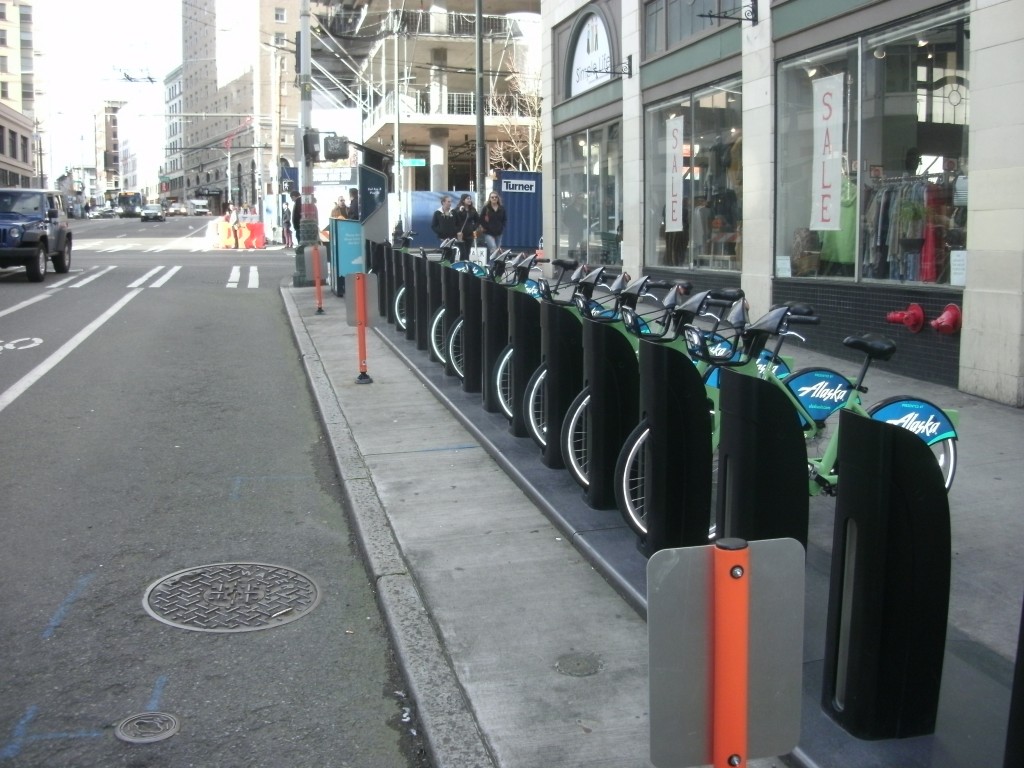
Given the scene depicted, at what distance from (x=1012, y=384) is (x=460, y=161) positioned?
50128 millimetres

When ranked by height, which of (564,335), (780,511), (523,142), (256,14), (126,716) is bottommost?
(126,716)

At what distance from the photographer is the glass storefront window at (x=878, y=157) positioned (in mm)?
9906

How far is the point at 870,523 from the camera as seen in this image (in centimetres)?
337

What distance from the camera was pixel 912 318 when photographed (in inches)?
395

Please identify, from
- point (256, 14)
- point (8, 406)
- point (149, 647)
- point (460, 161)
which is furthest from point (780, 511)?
point (256, 14)

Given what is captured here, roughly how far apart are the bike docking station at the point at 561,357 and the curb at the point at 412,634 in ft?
4.22

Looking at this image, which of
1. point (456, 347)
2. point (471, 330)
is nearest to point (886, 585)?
point (471, 330)

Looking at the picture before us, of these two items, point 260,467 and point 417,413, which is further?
point 417,413

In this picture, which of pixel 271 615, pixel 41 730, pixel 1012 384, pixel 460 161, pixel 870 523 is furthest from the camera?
pixel 460 161

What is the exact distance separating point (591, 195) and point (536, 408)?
1259 cm

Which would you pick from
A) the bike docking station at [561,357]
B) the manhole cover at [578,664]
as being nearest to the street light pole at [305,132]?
the bike docking station at [561,357]

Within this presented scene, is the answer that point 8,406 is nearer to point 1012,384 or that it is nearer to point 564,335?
point 564,335

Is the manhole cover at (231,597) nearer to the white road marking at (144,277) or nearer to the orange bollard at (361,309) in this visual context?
the orange bollard at (361,309)

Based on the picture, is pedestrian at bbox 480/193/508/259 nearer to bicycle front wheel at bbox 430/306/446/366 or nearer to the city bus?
bicycle front wheel at bbox 430/306/446/366
